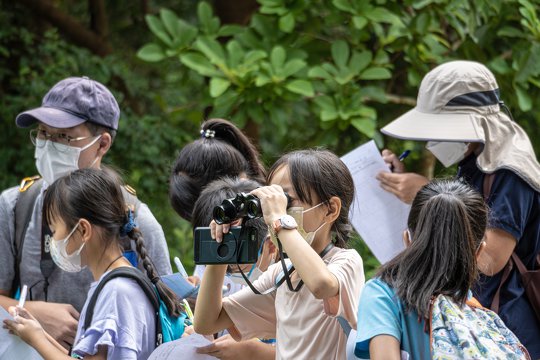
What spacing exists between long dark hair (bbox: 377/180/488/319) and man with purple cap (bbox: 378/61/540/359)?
55 centimetres

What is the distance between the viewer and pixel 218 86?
521cm

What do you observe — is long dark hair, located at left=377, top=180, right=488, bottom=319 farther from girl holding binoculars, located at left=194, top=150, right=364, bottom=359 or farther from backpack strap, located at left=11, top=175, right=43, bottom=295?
backpack strap, located at left=11, top=175, right=43, bottom=295

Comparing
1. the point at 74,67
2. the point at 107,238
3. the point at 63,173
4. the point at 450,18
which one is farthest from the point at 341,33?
the point at 107,238

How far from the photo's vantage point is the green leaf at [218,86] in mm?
5160

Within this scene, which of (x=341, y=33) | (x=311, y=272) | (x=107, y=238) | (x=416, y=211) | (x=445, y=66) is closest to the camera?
(x=311, y=272)

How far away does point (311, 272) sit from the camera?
8.89 feet

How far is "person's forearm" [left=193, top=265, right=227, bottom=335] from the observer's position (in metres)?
3.03

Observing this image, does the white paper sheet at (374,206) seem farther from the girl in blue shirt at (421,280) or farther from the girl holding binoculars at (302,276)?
the girl in blue shirt at (421,280)

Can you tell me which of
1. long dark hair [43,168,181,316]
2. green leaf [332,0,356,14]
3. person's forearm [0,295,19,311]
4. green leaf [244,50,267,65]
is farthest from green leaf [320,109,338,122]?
person's forearm [0,295,19,311]

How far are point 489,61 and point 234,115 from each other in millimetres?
1576

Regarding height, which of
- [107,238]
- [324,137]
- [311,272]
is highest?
[311,272]

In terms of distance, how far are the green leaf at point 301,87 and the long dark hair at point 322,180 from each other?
209cm

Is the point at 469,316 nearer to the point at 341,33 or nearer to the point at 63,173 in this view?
the point at 63,173

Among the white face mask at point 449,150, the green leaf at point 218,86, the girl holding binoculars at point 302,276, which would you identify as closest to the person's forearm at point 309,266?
the girl holding binoculars at point 302,276
